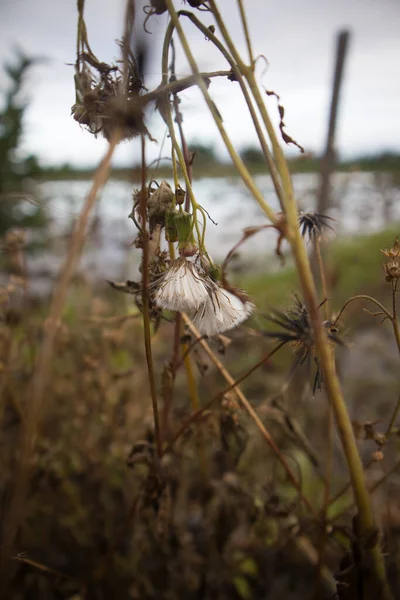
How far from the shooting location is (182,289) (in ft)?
1.27

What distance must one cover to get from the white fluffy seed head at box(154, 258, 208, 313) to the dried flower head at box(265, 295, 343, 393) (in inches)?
2.4

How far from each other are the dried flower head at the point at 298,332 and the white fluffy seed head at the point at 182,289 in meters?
0.06

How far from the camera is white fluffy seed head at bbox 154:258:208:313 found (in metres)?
0.39

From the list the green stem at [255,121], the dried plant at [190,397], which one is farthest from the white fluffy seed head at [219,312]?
the green stem at [255,121]

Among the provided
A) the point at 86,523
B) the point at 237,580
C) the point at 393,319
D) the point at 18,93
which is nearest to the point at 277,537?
the point at 237,580

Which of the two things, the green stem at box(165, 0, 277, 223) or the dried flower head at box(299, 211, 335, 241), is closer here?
the green stem at box(165, 0, 277, 223)

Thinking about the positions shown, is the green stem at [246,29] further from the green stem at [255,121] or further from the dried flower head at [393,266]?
the dried flower head at [393,266]

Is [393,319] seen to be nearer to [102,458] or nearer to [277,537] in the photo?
[277,537]

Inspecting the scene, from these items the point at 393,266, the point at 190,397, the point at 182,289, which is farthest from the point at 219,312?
the point at 190,397

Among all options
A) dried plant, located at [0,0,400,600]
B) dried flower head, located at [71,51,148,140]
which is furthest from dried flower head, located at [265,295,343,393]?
dried flower head, located at [71,51,148,140]

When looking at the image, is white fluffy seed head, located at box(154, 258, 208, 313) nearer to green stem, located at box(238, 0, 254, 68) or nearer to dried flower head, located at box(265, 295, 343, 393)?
dried flower head, located at box(265, 295, 343, 393)

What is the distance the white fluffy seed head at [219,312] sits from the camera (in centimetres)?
41

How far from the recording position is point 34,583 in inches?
28.5

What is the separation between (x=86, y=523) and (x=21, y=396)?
294 mm
